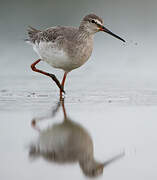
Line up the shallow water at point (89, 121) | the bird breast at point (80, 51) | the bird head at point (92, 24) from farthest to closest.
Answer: the bird head at point (92, 24) → the bird breast at point (80, 51) → the shallow water at point (89, 121)

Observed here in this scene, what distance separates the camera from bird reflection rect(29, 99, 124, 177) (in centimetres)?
445

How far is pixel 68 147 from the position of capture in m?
4.85

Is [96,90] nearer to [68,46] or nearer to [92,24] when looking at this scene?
[68,46]

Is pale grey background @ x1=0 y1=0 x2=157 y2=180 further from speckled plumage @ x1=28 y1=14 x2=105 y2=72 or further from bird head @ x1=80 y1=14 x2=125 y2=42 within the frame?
bird head @ x1=80 y1=14 x2=125 y2=42

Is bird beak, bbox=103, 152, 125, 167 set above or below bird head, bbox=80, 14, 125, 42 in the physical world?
below

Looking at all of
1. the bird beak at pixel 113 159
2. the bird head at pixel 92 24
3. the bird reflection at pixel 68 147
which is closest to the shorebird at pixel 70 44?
the bird head at pixel 92 24

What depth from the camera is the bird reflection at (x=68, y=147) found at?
4.45 m

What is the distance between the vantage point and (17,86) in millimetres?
8695

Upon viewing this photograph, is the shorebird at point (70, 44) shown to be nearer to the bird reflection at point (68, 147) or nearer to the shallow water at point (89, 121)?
the shallow water at point (89, 121)

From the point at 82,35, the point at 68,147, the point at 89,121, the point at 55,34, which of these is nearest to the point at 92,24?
the point at 82,35

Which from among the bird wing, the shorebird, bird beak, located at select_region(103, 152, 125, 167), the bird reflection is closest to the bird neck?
the shorebird

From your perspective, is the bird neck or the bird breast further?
the bird neck

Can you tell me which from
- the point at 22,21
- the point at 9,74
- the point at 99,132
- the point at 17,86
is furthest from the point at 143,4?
the point at 99,132

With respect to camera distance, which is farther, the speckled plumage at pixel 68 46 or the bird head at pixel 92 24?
the bird head at pixel 92 24
